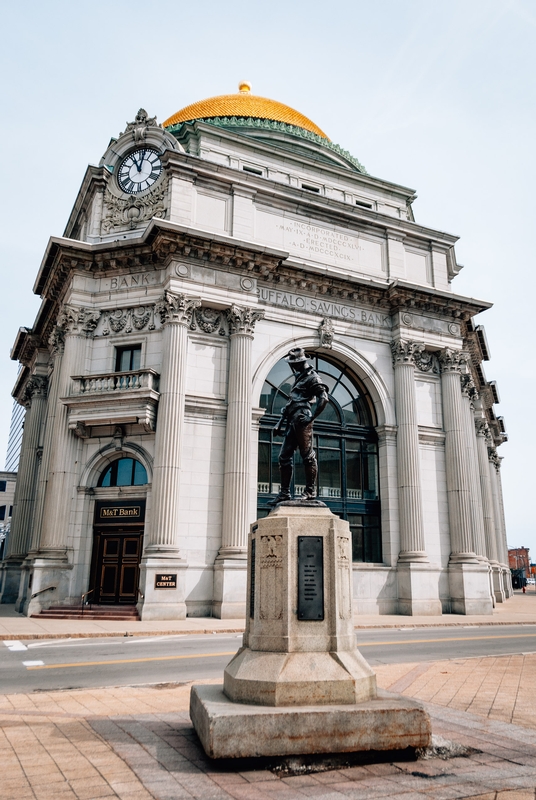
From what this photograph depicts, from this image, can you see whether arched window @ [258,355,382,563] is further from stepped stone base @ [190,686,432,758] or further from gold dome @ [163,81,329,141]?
stepped stone base @ [190,686,432,758]

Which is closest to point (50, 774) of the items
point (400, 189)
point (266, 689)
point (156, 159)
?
point (266, 689)

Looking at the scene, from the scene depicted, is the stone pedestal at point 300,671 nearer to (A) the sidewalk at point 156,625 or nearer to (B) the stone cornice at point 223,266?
(A) the sidewalk at point 156,625

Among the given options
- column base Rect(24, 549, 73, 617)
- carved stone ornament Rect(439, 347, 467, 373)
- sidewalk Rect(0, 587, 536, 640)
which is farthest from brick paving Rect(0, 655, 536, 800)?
carved stone ornament Rect(439, 347, 467, 373)

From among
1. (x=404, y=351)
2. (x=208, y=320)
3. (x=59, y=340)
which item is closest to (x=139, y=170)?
(x=208, y=320)

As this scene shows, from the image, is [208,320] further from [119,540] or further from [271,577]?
[271,577]

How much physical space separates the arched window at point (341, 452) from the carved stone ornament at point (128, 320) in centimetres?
616

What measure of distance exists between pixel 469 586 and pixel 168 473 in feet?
49.9

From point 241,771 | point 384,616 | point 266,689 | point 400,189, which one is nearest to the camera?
point 241,771

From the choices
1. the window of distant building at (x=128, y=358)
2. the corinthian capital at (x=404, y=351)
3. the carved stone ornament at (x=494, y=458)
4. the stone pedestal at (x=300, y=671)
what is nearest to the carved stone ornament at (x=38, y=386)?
the window of distant building at (x=128, y=358)

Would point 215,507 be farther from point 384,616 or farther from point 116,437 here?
Answer: point 384,616

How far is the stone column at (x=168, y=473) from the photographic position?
2316 centimetres

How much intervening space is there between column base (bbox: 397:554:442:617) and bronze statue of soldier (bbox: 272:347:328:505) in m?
20.1

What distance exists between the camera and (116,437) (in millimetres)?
26234

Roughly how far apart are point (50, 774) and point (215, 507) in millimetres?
20050
